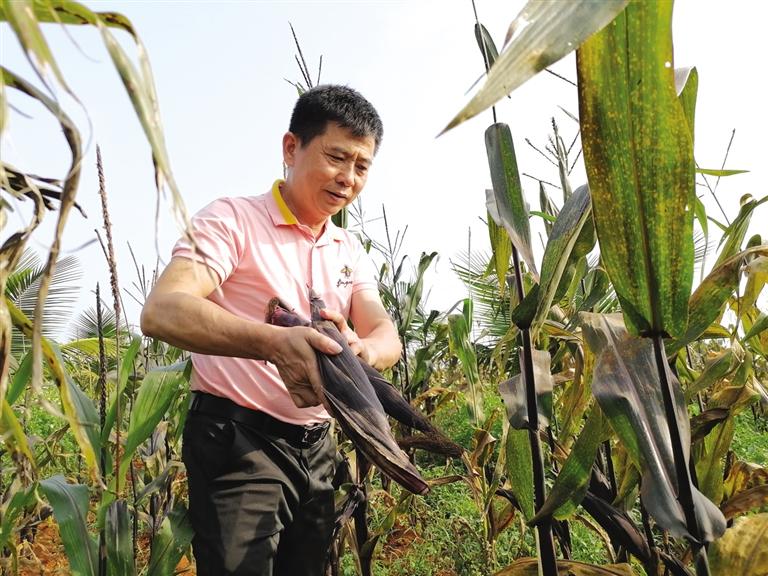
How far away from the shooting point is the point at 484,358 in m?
4.64

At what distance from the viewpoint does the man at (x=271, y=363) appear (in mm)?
1232

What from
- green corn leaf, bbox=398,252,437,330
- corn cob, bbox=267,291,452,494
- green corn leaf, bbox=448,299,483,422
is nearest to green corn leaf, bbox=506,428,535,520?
corn cob, bbox=267,291,452,494

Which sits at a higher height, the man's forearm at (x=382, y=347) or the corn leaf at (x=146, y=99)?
the corn leaf at (x=146, y=99)

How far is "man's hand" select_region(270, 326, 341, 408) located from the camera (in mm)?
883

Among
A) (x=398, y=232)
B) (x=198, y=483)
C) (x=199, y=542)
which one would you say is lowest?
(x=199, y=542)

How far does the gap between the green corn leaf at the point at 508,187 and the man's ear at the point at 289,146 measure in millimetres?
643

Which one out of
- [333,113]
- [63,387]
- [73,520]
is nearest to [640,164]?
[63,387]

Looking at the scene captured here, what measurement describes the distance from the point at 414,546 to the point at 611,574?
1.53 metres

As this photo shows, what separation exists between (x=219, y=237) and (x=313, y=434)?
1.55 ft

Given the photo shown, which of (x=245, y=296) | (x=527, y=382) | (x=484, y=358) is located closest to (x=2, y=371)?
(x=527, y=382)

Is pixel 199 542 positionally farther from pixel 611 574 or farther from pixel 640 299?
pixel 640 299

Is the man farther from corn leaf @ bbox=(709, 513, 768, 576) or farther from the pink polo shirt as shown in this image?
corn leaf @ bbox=(709, 513, 768, 576)

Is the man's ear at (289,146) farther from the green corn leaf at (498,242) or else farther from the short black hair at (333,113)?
the green corn leaf at (498,242)

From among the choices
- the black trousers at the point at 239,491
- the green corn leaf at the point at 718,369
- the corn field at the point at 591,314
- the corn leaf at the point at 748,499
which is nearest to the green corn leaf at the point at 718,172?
the corn field at the point at 591,314
